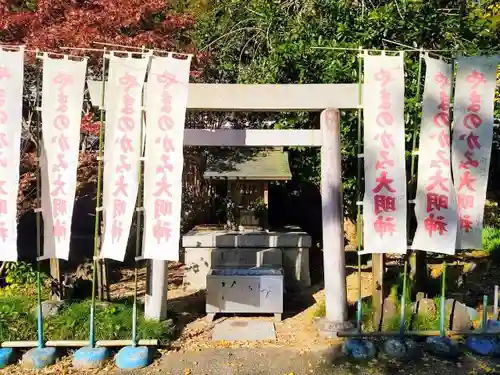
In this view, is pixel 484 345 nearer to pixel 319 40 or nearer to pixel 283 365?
pixel 283 365

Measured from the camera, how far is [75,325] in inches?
222

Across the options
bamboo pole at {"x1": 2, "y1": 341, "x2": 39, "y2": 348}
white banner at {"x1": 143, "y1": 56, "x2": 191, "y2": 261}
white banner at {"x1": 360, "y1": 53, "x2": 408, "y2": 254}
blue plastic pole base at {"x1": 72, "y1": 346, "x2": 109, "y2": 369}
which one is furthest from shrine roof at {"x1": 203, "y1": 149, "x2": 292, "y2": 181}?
bamboo pole at {"x1": 2, "y1": 341, "x2": 39, "y2": 348}

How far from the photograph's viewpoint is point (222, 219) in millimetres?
11352

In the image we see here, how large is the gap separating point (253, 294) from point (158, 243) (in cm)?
226

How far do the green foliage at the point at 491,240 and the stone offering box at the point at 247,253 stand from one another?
465 cm

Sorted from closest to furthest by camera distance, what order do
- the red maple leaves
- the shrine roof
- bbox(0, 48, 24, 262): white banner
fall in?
bbox(0, 48, 24, 262): white banner, the red maple leaves, the shrine roof

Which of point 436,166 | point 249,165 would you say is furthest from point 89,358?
point 249,165

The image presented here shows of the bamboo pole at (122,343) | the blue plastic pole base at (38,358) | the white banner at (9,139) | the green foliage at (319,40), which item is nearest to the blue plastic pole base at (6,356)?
the blue plastic pole base at (38,358)

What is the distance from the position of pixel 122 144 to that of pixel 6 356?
9.21ft

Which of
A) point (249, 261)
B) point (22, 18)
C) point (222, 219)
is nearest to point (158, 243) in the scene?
point (249, 261)

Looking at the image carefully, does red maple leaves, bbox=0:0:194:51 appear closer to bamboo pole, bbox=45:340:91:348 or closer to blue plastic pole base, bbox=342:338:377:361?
bamboo pole, bbox=45:340:91:348

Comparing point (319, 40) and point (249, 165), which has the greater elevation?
point (319, 40)

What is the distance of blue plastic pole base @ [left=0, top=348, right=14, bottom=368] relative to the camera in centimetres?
519

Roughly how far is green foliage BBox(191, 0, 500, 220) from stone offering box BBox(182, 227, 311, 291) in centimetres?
139
